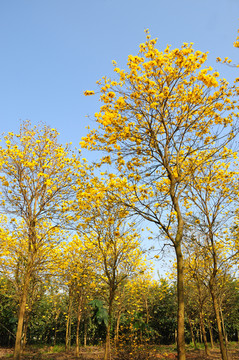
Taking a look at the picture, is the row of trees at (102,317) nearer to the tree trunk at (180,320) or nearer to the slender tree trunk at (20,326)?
the slender tree trunk at (20,326)

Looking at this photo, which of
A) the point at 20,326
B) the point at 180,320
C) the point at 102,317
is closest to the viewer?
Answer: the point at 180,320

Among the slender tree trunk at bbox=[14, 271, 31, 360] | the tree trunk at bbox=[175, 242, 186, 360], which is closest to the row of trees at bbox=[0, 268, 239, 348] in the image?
the slender tree trunk at bbox=[14, 271, 31, 360]

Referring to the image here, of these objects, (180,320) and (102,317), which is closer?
(180,320)

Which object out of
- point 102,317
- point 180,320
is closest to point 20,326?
point 180,320

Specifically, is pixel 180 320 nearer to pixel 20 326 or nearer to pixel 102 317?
pixel 20 326

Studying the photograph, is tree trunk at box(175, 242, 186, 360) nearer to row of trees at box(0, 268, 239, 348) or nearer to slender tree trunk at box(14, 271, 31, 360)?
slender tree trunk at box(14, 271, 31, 360)

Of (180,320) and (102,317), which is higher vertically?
(180,320)

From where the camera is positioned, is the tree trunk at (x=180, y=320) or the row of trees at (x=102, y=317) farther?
the row of trees at (x=102, y=317)

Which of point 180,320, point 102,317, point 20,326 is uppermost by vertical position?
point 180,320

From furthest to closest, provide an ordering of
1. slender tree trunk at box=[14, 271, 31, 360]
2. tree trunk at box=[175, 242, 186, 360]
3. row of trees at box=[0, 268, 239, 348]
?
1. row of trees at box=[0, 268, 239, 348]
2. slender tree trunk at box=[14, 271, 31, 360]
3. tree trunk at box=[175, 242, 186, 360]

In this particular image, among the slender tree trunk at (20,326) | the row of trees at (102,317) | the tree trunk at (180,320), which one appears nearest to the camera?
the tree trunk at (180,320)

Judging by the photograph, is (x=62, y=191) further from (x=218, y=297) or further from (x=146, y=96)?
(x=218, y=297)

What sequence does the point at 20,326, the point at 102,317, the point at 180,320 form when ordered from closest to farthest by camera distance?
the point at 180,320, the point at 20,326, the point at 102,317

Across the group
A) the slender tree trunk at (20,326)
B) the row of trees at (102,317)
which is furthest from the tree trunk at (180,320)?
the row of trees at (102,317)
